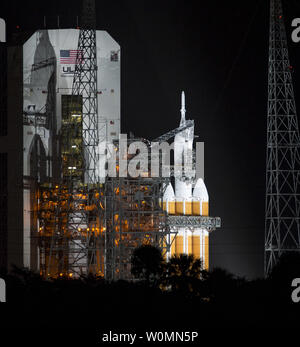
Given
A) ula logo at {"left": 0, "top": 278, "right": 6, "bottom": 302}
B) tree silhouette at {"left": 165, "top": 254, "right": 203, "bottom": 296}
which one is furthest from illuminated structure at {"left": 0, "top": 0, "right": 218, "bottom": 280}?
ula logo at {"left": 0, "top": 278, "right": 6, "bottom": 302}

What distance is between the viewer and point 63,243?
222 feet

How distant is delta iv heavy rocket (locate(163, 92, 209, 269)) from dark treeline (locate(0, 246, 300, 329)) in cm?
2506

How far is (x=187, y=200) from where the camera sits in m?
80.1

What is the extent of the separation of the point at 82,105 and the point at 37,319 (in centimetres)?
2901

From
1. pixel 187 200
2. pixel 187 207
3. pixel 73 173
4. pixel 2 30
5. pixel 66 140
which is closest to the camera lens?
pixel 2 30

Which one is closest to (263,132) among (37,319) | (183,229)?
(183,229)

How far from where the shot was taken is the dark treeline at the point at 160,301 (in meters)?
43.3

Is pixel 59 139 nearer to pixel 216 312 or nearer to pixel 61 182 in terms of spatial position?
pixel 61 182

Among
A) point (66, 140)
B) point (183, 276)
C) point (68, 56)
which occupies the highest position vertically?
point (68, 56)

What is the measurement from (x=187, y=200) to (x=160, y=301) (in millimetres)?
34676

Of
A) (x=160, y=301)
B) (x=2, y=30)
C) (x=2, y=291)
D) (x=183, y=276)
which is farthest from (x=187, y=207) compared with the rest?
(x=160, y=301)

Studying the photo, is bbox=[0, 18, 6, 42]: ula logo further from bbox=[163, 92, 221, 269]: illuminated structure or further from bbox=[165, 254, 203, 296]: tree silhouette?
bbox=[165, 254, 203, 296]: tree silhouette

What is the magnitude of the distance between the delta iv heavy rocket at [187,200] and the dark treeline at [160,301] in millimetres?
25059

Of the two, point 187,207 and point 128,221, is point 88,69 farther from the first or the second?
point 187,207
